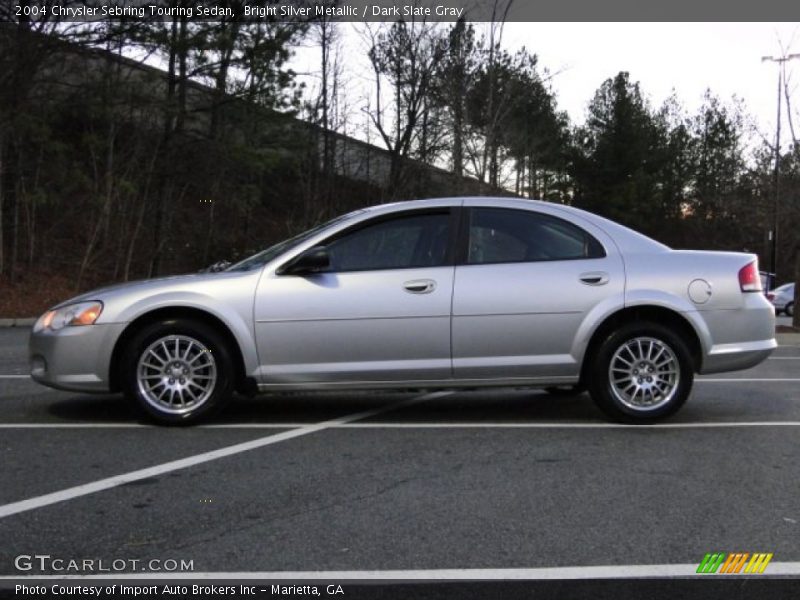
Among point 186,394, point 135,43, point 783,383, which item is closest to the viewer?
point 186,394

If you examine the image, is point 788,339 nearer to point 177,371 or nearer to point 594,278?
point 594,278

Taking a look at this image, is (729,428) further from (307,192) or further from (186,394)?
(307,192)

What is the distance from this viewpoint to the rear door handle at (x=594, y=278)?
620 cm

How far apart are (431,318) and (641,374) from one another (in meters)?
1.58

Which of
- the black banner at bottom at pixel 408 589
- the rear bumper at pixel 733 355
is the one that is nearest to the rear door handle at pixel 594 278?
Answer: the rear bumper at pixel 733 355

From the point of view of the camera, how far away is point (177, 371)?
6.02 m

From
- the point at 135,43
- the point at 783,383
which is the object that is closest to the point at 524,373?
the point at 783,383

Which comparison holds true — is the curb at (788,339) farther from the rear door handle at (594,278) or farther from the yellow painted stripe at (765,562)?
the yellow painted stripe at (765,562)

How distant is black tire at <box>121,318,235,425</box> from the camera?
19.6 ft

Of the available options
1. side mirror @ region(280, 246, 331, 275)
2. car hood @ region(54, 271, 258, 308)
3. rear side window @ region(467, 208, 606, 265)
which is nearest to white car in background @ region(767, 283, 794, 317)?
rear side window @ region(467, 208, 606, 265)

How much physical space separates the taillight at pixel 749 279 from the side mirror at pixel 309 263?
9.85 ft

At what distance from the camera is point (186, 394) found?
605 cm

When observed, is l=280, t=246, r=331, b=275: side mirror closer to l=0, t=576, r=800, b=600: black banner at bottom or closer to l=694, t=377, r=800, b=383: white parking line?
l=0, t=576, r=800, b=600: black banner at bottom

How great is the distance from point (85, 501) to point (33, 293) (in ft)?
57.8
